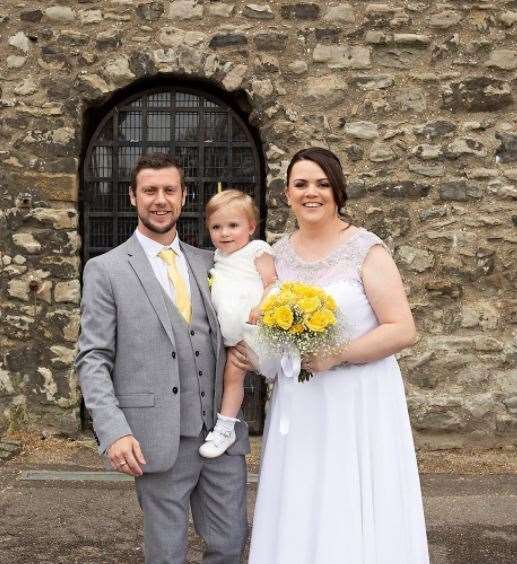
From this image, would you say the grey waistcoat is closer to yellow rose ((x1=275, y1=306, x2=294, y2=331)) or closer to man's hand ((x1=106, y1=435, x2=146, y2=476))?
man's hand ((x1=106, y1=435, x2=146, y2=476))

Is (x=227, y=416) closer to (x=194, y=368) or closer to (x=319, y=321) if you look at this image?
(x=194, y=368)

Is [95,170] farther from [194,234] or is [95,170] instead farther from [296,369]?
[296,369]

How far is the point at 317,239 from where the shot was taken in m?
2.97

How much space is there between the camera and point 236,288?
300 centimetres

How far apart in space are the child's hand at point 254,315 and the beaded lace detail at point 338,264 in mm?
188

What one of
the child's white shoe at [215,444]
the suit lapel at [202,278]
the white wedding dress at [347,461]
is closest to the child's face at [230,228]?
the suit lapel at [202,278]

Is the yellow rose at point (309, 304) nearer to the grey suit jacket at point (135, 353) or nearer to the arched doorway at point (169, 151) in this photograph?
the grey suit jacket at point (135, 353)

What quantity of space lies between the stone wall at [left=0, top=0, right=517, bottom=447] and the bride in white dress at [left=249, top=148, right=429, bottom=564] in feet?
9.27

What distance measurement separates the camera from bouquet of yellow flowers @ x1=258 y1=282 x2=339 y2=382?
266cm

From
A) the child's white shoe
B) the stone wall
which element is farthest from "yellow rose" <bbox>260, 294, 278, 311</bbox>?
the stone wall

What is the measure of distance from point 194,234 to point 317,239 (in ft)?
10.1

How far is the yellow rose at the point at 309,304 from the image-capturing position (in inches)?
105

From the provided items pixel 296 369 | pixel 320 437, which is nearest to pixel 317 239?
pixel 296 369

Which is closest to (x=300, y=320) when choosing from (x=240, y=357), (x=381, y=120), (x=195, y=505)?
(x=240, y=357)
